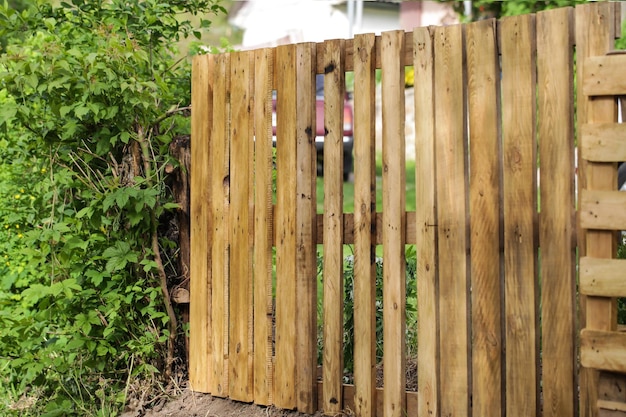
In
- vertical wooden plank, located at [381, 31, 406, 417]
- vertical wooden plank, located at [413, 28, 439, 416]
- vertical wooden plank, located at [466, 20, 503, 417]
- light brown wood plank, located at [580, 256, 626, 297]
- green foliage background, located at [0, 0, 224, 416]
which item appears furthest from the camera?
green foliage background, located at [0, 0, 224, 416]

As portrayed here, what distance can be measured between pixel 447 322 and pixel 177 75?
2439mm

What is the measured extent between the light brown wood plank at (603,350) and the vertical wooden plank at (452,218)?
542 millimetres

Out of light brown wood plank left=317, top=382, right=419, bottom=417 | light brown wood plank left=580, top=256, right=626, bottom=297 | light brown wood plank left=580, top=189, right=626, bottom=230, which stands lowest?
light brown wood plank left=317, top=382, right=419, bottom=417

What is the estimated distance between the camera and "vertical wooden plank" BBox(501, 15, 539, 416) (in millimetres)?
3414

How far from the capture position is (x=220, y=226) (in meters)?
4.44

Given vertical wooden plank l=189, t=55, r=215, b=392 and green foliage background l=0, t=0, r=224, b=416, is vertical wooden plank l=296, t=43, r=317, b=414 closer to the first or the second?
vertical wooden plank l=189, t=55, r=215, b=392

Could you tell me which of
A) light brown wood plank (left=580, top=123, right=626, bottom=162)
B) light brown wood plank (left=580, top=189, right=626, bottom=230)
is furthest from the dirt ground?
light brown wood plank (left=580, top=123, right=626, bottom=162)

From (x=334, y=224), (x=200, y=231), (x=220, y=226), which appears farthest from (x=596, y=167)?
(x=200, y=231)

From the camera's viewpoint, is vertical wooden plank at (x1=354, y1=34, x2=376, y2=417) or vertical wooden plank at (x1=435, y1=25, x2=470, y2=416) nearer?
vertical wooden plank at (x1=435, y1=25, x2=470, y2=416)

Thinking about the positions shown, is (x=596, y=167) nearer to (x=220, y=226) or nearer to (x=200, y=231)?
(x=220, y=226)

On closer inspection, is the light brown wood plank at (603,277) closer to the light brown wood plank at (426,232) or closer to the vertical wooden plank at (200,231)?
the light brown wood plank at (426,232)

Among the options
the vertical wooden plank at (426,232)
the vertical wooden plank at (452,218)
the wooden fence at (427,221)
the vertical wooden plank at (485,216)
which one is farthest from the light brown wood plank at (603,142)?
the vertical wooden plank at (426,232)

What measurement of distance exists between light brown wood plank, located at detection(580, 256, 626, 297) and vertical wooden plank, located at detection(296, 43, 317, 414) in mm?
1399

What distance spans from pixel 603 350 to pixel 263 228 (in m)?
1.85
